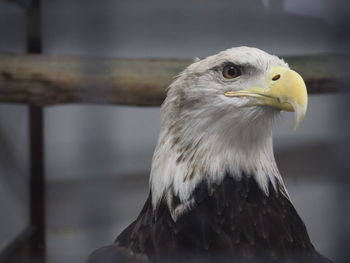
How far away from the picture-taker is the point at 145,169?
4.36ft

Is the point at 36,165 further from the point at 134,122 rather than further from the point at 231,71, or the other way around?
the point at 231,71

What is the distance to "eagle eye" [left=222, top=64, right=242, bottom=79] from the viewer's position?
106cm

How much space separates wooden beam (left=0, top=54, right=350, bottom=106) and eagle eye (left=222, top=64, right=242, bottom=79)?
17 cm

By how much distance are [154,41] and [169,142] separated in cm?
21

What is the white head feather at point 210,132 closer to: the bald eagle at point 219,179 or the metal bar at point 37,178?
the bald eagle at point 219,179

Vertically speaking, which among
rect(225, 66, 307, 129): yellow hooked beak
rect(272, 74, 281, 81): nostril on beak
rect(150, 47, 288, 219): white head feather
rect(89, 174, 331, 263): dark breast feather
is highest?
rect(272, 74, 281, 81): nostril on beak

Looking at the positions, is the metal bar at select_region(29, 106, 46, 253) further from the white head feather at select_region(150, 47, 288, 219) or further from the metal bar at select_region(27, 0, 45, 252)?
the white head feather at select_region(150, 47, 288, 219)

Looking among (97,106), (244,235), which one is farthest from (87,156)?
(244,235)

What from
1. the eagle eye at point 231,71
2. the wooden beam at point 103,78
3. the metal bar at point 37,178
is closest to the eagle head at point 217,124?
the eagle eye at point 231,71

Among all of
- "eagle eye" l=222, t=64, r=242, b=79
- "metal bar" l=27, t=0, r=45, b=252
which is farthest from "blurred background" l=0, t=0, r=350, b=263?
"eagle eye" l=222, t=64, r=242, b=79

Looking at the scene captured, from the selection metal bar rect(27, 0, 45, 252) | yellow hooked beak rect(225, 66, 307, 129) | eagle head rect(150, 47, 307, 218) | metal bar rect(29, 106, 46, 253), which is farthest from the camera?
metal bar rect(29, 106, 46, 253)

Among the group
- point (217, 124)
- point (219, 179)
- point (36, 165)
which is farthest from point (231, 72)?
point (36, 165)

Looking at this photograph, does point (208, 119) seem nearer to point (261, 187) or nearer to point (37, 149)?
point (261, 187)

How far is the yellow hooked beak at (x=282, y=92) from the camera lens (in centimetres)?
95
